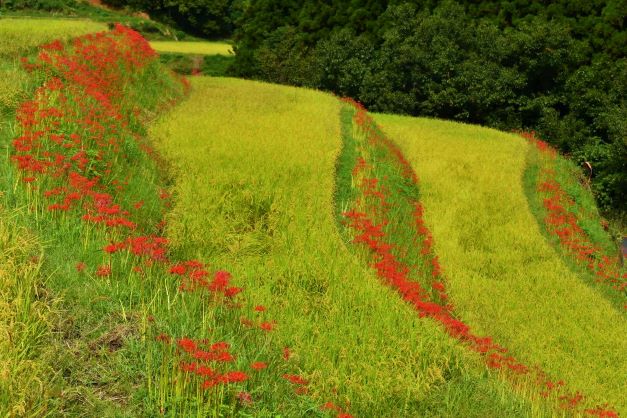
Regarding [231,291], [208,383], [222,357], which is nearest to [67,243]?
[231,291]

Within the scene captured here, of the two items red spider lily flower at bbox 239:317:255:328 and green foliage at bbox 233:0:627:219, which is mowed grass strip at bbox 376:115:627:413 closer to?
red spider lily flower at bbox 239:317:255:328

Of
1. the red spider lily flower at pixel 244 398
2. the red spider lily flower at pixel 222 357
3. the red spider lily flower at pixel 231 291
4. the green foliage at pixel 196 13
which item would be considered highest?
the red spider lily flower at pixel 222 357

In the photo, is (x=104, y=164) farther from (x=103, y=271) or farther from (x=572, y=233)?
(x=572, y=233)

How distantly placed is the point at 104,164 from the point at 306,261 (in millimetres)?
3513

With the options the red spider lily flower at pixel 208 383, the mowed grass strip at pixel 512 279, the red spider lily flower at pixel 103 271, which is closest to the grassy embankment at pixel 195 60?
the mowed grass strip at pixel 512 279

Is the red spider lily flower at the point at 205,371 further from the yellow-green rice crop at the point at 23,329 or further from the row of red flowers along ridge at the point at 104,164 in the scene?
the yellow-green rice crop at the point at 23,329

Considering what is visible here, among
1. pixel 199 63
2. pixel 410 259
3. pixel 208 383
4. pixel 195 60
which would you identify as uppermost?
pixel 208 383

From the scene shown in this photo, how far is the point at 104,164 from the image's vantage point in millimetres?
9016

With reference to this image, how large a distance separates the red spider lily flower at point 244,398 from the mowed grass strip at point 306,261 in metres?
0.97

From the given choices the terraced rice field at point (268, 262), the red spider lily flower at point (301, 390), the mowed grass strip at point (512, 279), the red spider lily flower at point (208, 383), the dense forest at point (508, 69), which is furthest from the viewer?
the dense forest at point (508, 69)

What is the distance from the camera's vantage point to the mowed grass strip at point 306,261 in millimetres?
5797

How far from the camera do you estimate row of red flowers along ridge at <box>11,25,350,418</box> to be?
5121 millimetres

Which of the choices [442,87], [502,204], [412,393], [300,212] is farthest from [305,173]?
[442,87]

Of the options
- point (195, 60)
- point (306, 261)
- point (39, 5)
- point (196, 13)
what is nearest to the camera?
point (306, 261)
